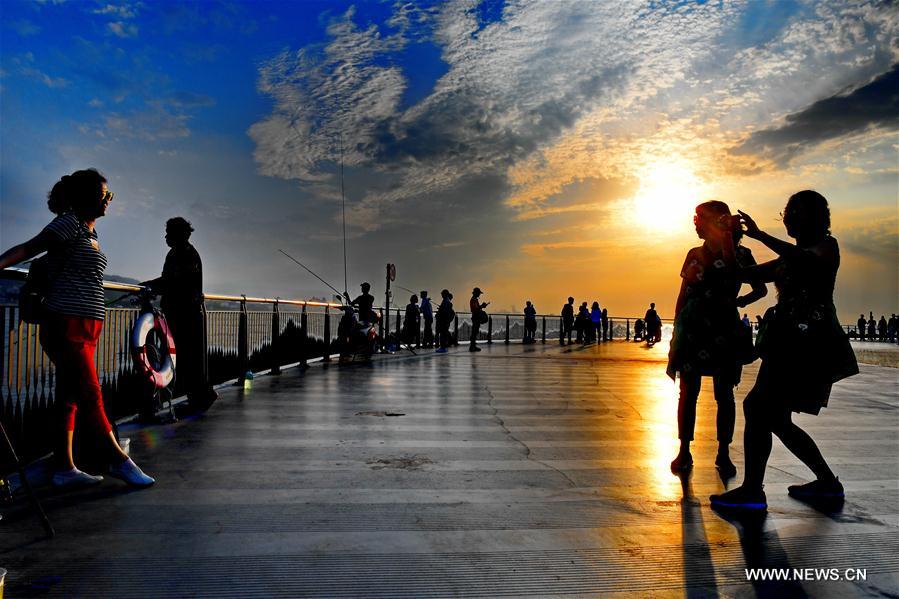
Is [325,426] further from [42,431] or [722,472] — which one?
[722,472]

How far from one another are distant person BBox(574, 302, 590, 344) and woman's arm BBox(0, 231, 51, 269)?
30757 millimetres

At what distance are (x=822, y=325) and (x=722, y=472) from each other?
4.86 ft

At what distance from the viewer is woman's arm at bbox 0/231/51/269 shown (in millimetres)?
3455

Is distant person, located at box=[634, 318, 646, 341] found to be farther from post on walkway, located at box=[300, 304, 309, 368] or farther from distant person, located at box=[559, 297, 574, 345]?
post on walkway, located at box=[300, 304, 309, 368]

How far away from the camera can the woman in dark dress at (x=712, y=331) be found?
4.66 m

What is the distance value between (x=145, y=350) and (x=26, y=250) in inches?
114

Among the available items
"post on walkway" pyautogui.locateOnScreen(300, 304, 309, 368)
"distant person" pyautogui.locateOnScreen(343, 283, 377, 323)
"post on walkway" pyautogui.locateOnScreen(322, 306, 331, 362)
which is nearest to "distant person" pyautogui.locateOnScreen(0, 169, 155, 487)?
"post on walkway" pyautogui.locateOnScreen(300, 304, 309, 368)

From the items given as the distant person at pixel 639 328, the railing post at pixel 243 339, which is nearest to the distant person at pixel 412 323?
the railing post at pixel 243 339

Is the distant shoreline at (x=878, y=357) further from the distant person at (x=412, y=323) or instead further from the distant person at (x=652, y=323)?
the distant person at (x=412, y=323)

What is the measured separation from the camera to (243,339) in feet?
34.6

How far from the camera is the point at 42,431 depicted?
16.7 feet

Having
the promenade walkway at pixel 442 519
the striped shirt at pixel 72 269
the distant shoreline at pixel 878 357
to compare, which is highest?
the striped shirt at pixel 72 269

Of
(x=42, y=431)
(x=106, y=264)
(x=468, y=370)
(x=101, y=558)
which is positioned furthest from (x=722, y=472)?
(x=468, y=370)

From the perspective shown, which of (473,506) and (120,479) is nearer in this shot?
(473,506)
